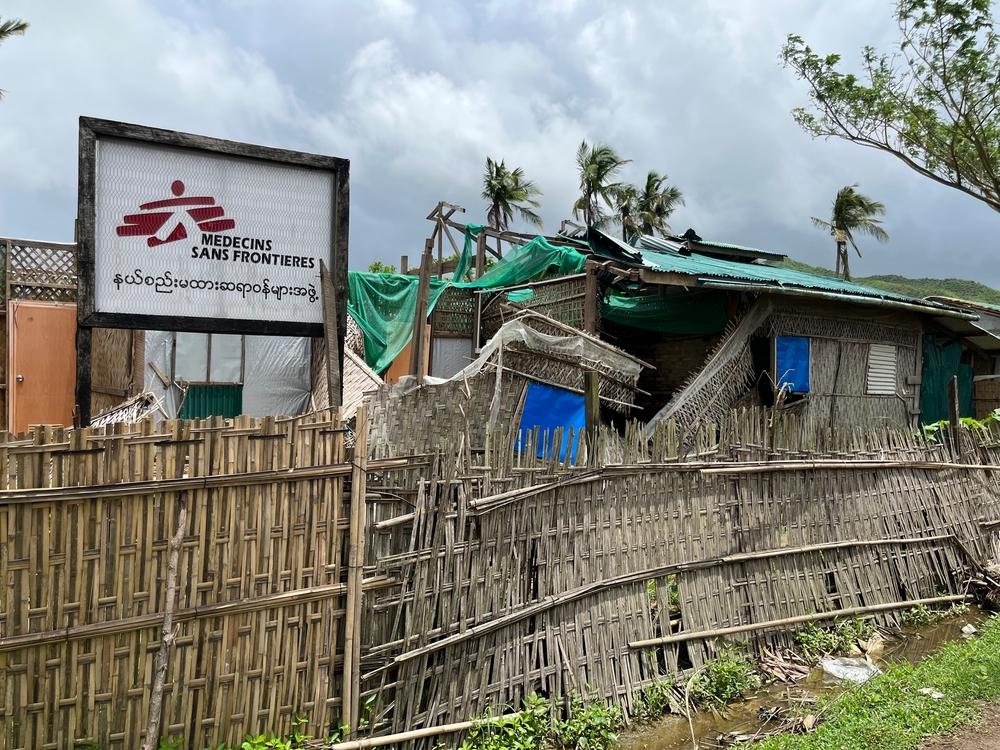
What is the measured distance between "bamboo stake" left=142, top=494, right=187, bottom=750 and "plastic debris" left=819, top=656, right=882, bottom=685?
190 inches

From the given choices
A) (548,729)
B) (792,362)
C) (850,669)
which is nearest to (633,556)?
(548,729)

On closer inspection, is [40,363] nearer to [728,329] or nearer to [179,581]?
[179,581]

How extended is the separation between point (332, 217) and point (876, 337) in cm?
873

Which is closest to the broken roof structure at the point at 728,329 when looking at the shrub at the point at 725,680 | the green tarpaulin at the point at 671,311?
the green tarpaulin at the point at 671,311

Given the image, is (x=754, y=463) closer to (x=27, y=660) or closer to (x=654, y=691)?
(x=654, y=691)

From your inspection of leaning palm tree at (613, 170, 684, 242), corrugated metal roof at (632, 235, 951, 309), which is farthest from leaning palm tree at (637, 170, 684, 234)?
corrugated metal roof at (632, 235, 951, 309)

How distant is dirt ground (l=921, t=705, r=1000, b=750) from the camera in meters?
4.32

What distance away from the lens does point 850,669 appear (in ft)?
19.3

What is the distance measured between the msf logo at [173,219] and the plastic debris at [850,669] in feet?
19.1

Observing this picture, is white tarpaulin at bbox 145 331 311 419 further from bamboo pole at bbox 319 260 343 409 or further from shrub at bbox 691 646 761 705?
shrub at bbox 691 646 761 705

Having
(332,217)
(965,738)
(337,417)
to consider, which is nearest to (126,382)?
(332,217)

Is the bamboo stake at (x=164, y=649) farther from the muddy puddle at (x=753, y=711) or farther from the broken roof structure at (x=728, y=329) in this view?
the broken roof structure at (x=728, y=329)

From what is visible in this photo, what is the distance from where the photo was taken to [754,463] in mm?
6145

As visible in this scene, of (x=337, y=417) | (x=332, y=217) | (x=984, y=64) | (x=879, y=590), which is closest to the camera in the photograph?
(x=337, y=417)
